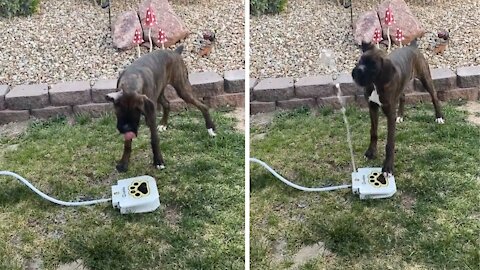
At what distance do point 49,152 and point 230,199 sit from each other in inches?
14.1

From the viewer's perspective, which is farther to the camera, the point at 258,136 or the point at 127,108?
the point at 258,136

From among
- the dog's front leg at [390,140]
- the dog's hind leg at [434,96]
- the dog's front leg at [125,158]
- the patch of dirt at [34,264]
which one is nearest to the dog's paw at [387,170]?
the dog's front leg at [390,140]

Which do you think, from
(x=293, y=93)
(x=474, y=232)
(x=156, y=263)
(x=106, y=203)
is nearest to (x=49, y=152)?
(x=106, y=203)

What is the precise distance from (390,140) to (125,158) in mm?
476

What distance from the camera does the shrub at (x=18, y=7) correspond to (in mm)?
1220

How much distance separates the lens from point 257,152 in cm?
109

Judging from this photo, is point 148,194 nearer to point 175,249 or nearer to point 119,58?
point 175,249

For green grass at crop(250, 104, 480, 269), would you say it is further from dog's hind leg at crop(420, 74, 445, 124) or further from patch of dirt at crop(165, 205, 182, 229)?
patch of dirt at crop(165, 205, 182, 229)

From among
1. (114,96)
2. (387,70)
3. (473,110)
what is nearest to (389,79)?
(387,70)

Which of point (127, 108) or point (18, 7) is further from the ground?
point (18, 7)

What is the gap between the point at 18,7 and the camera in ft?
4.08

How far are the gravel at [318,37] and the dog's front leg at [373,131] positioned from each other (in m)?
0.12

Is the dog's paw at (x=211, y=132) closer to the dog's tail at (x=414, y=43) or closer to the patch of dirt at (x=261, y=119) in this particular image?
the patch of dirt at (x=261, y=119)

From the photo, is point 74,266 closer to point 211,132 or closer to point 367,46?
point 211,132
